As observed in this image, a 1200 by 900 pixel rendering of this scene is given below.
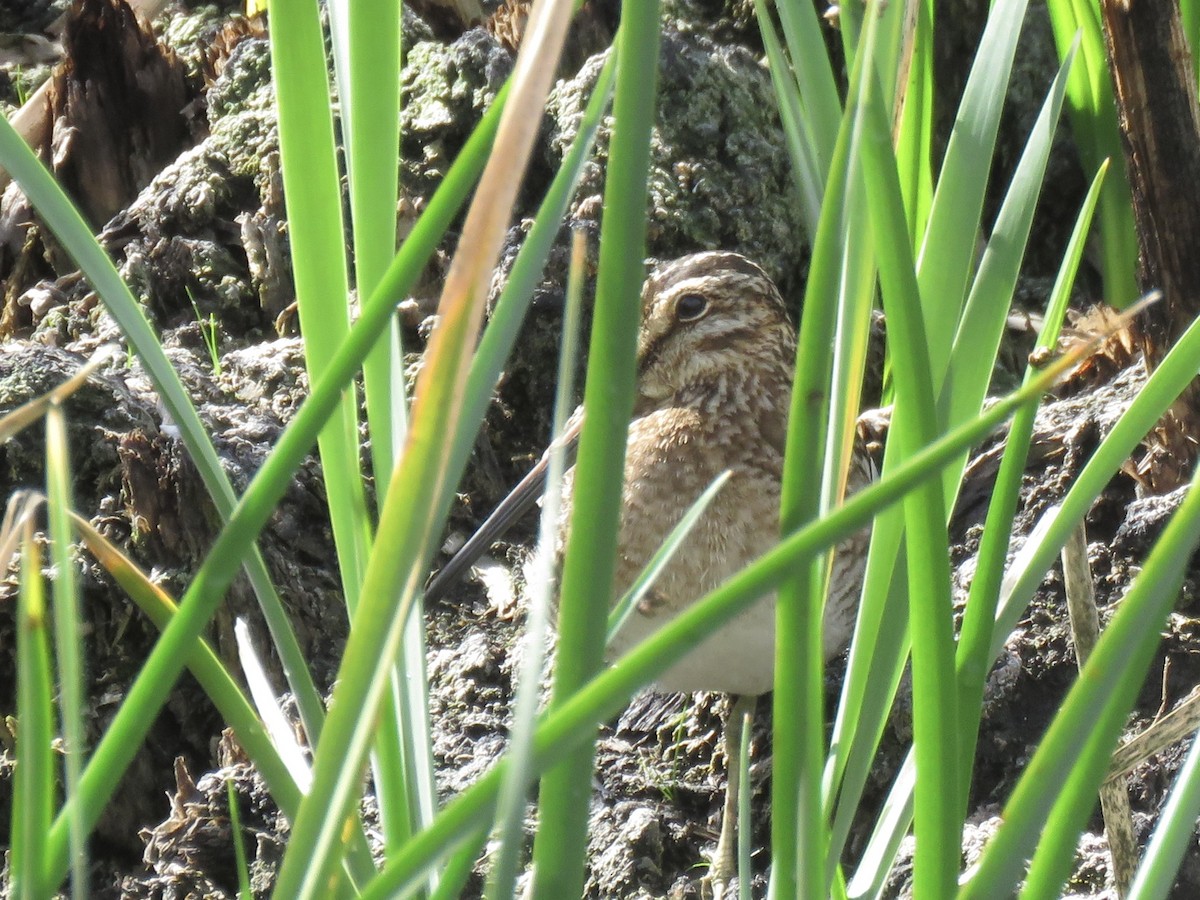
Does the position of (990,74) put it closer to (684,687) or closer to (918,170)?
(918,170)

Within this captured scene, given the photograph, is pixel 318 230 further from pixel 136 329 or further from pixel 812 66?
pixel 812 66

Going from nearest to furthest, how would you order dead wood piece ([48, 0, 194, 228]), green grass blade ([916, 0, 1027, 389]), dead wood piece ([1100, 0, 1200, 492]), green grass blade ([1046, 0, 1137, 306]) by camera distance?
green grass blade ([916, 0, 1027, 389]) → dead wood piece ([1100, 0, 1200, 492]) → green grass blade ([1046, 0, 1137, 306]) → dead wood piece ([48, 0, 194, 228])

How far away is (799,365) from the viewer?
0.85m

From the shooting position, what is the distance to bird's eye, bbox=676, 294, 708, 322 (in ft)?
8.20

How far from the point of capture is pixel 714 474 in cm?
234

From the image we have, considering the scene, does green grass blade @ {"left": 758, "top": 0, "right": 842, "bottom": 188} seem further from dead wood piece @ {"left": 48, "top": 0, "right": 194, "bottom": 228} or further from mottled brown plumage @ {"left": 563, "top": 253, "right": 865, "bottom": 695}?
dead wood piece @ {"left": 48, "top": 0, "right": 194, "bottom": 228}

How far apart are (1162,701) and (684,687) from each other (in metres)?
0.72

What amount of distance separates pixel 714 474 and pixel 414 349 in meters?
1.09

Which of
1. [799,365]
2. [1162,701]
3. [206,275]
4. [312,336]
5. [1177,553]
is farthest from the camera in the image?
[206,275]

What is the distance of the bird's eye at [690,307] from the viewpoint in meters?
2.50

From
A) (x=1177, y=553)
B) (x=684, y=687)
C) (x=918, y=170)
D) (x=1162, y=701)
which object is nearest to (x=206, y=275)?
(x=684, y=687)

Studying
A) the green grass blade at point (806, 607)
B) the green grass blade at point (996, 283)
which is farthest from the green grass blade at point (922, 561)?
the green grass blade at point (996, 283)

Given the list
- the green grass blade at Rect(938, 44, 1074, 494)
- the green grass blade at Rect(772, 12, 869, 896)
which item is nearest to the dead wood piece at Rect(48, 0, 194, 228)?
the green grass blade at Rect(938, 44, 1074, 494)

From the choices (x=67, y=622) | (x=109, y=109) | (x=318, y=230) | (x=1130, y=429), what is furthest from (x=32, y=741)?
(x=109, y=109)
